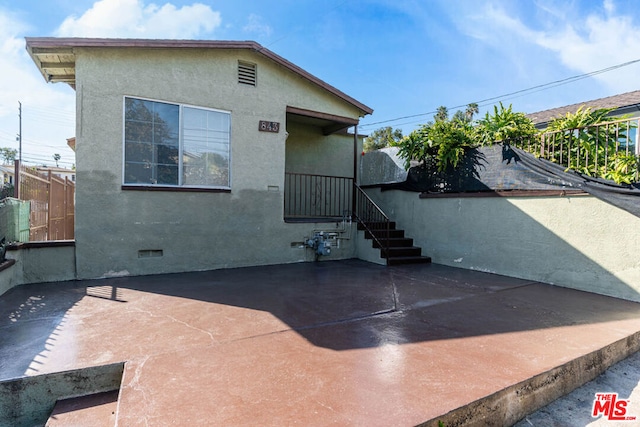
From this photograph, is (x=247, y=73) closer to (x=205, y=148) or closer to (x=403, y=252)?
(x=205, y=148)

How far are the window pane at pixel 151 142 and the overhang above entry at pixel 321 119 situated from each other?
2.25 metres

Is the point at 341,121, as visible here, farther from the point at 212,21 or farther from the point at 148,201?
the point at 148,201

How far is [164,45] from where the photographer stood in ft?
16.9

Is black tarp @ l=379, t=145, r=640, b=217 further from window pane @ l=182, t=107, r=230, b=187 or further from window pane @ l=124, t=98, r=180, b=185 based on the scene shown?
window pane @ l=124, t=98, r=180, b=185

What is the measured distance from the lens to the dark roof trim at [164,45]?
459cm

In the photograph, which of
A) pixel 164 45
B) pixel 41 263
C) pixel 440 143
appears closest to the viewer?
pixel 41 263

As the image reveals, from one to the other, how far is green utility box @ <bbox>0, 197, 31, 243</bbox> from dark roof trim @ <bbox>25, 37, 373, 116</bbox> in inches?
85.6

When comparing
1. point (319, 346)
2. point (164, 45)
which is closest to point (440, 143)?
point (164, 45)

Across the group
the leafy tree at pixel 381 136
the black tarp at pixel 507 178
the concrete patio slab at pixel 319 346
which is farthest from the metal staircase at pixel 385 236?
the leafy tree at pixel 381 136

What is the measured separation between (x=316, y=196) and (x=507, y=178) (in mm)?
4309

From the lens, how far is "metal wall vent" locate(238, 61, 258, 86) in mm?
6020

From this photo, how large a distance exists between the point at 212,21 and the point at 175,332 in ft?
23.1

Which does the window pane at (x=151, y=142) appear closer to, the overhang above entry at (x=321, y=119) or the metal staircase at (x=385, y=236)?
the overhang above entry at (x=321, y=119)

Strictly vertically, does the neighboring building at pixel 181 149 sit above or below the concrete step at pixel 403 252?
above
